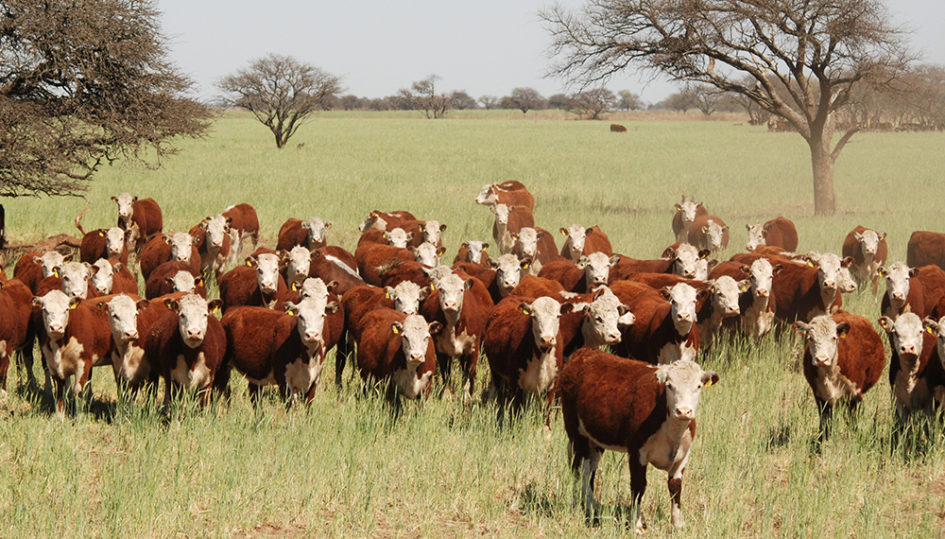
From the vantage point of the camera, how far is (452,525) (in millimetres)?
6426

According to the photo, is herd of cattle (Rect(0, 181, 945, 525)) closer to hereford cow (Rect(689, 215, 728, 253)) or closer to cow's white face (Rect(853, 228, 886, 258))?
cow's white face (Rect(853, 228, 886, 258))

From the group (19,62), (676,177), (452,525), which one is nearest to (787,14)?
(676,177)

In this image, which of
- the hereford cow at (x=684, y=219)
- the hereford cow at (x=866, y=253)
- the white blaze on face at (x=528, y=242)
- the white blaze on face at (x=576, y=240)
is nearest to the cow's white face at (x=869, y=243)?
the hereford cow at (x=866, y=253)

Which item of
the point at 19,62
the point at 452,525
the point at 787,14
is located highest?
the point at 787,14

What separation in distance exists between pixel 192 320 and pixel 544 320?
310cm

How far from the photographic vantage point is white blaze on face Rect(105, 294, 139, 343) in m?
8.69

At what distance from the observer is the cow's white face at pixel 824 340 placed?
773 cm

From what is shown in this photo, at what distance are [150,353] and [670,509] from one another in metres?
5.12

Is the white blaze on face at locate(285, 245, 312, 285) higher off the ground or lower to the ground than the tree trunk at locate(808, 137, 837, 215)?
lower

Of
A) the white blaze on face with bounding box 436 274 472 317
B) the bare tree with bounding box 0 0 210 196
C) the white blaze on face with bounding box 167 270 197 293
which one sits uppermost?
the bare tree with bounding box 0 0 210 196

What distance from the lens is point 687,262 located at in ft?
40.7

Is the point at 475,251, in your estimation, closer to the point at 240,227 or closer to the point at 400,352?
the point at 400,352

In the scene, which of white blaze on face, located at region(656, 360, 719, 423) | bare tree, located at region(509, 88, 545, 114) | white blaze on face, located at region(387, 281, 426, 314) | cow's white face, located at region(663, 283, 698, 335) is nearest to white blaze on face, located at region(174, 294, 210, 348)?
white blaze on face, located at region(387, 281, 426, 314)

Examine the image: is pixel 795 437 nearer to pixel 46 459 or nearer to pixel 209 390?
pixel 209 390
